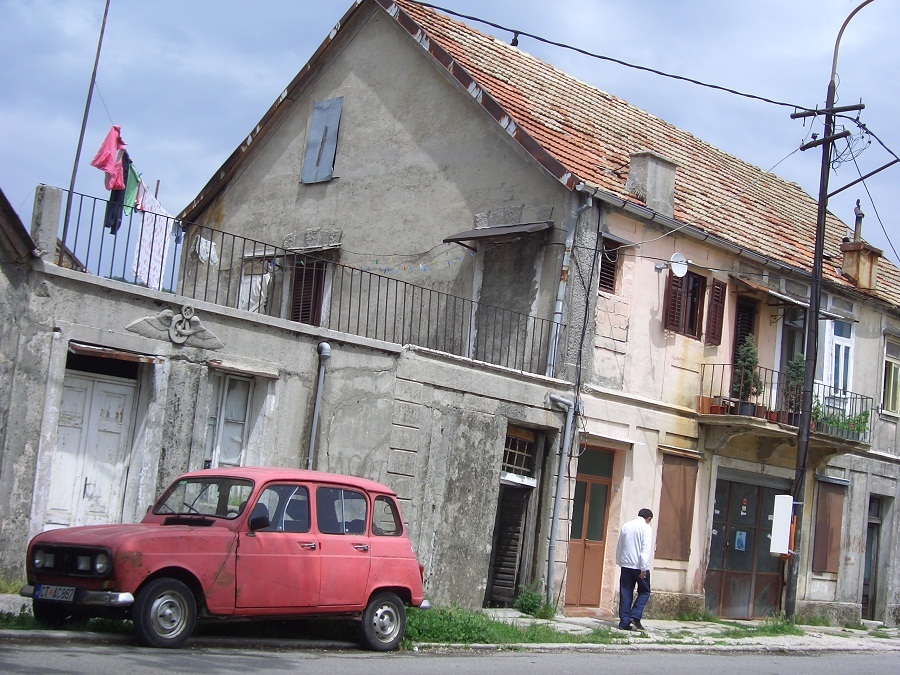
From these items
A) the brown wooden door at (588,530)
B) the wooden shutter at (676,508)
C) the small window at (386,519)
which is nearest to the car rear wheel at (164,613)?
the small window at (386,519)

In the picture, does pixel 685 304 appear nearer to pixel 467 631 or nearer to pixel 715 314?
pixel 715 314

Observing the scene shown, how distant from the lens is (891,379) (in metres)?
25.0

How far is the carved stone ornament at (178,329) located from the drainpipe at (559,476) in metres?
5.92

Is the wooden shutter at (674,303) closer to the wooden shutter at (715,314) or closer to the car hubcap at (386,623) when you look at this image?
the wooden shutter at (715,314)

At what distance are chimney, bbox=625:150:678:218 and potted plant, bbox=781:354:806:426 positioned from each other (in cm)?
400

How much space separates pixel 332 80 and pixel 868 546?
14.9 m

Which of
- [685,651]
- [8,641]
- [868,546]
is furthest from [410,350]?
[868,546]

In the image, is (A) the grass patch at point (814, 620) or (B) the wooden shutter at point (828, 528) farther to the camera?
(B) the wooden shutter at point (828, 528)

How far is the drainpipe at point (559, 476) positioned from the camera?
17531 mm

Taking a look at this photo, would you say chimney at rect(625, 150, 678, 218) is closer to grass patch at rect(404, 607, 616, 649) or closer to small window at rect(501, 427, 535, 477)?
small window at rect(501, 427, 535, 477)

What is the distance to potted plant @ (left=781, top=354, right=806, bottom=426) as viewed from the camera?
21.2 meters

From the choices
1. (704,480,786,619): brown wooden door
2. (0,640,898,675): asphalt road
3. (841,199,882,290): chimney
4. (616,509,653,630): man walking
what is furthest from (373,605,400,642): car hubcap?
(841,199,882,290): chimney

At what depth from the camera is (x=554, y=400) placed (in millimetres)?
17797

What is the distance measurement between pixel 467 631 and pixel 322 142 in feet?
40.2
